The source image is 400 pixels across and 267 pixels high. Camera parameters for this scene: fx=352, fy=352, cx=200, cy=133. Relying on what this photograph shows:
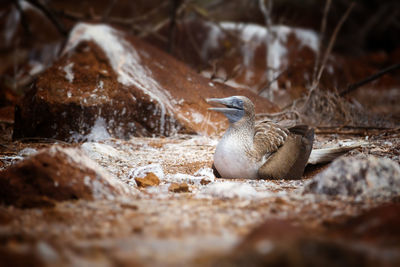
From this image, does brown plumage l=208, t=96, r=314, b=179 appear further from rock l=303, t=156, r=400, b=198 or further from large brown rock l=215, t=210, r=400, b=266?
large brown rock l=215, t=210, r=400, b=266

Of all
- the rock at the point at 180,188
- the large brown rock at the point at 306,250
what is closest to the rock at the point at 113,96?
the rock at the point at 180,188

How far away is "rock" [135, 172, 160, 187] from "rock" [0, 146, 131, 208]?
556 mm

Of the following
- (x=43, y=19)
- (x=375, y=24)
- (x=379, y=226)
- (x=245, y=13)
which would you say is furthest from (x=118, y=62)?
(x=375, y=24)

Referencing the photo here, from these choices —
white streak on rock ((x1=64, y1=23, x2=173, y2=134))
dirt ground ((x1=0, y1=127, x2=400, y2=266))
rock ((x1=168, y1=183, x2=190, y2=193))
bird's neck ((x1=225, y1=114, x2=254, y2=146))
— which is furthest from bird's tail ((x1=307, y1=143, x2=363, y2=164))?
white streak on rock ((x1=64, y1=23, x2=173, y2=134))

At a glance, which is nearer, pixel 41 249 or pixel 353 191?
pixel 41 249

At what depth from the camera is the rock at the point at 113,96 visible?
505cm

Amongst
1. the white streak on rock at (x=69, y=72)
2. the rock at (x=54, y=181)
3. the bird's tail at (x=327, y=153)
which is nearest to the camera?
the rock at (x=54, y=181)

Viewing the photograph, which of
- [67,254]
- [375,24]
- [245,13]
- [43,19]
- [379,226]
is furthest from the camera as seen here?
[375,24]

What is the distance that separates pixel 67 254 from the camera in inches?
52.9

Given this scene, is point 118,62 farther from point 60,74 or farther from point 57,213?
point 57,213

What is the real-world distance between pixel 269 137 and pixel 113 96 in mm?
2669

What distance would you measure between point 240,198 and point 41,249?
133 centimetres

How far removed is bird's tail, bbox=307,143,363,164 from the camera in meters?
3.71

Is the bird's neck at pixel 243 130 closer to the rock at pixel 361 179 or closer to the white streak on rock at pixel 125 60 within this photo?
the rock at pixel 361 179
